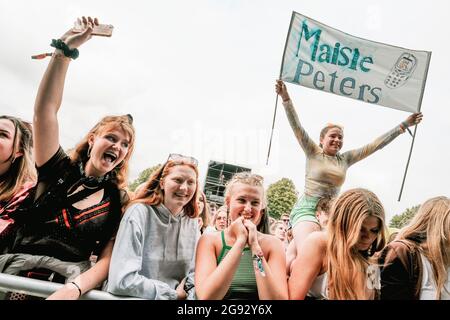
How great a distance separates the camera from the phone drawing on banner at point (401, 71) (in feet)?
9.74

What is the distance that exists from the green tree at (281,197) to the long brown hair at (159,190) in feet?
2.02

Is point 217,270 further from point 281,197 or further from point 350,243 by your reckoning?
point 281,197

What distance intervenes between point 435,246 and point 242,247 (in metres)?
1.39

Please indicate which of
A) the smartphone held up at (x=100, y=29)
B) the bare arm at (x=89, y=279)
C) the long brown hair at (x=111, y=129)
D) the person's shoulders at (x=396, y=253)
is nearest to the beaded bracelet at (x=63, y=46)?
the smartphone held up at (x=100, y=29)

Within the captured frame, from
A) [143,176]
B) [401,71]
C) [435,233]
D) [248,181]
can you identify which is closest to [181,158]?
[143,176]

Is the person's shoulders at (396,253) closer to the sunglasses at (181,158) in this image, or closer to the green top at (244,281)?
the green top at (244,281)

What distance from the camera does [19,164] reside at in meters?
2.30

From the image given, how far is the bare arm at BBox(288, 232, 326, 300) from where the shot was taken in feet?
6.23

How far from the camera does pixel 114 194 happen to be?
6.88 feet

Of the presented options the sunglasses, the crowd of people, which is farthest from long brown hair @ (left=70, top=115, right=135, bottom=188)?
the sunglasses

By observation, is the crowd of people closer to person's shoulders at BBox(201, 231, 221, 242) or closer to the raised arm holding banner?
person's shoulders at BBox(201, 231, 221, 242)

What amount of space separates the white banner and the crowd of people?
1187mm
